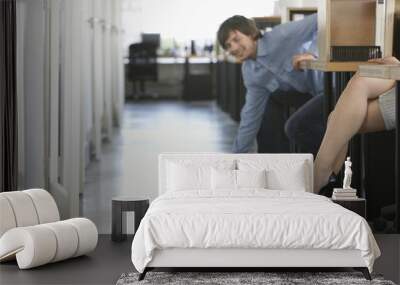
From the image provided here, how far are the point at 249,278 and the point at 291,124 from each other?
104 inches

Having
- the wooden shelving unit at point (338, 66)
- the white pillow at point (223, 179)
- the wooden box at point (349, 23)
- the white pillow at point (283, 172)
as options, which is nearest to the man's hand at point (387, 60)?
the wooden shelving unit at point (338, 66)

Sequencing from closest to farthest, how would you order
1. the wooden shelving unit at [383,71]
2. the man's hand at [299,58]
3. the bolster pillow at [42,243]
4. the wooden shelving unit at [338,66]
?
1. the wooden shelving unit at [383,71]
2. the bolster pillow at [42,243]
3. the wooden shelving unit at [338,66]
4. the man's hand at [299,58]

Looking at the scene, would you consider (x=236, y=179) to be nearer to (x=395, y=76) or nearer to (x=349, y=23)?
(x=395, y=76)

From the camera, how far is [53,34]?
299 inches

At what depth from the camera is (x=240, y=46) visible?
803 centimetres

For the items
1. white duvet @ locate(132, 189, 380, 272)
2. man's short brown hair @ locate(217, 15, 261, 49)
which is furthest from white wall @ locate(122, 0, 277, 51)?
white duvet @ locate(132, 189, 380, 272)

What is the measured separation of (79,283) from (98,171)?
3.44m

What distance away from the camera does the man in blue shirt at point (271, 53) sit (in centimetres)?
799

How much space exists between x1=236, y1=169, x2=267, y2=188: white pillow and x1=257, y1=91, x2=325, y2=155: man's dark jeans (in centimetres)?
140

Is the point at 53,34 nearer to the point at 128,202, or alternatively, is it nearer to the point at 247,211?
the point at 128,202

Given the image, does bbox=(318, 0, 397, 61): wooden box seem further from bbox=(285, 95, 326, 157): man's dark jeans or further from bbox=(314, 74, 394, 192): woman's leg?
bbox=(285, 95, 326, 157): man's dark jeans

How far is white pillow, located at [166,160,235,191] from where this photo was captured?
21.9 ft

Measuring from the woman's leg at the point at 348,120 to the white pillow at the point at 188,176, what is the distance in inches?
47.3

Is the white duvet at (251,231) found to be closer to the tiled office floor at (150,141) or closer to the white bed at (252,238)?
the white bed at (252,238)
